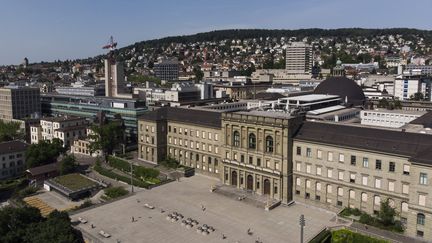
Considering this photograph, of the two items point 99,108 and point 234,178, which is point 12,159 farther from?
point 234,178

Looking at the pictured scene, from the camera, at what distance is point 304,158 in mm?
71938

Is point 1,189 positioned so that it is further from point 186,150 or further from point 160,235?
point 160,235

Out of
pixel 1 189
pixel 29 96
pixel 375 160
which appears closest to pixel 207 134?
pixel 375 160

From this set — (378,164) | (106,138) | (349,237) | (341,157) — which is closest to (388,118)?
(341,157)

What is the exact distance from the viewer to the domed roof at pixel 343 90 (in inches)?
4832

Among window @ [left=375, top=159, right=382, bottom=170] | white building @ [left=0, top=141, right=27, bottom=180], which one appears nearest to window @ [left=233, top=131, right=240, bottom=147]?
window @ [left=375, top=159, right=382, bottom=170]

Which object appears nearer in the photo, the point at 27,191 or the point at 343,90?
the point at 27,191

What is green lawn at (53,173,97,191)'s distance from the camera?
3374 inches

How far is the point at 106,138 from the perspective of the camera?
105 m

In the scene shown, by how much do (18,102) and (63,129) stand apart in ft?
153

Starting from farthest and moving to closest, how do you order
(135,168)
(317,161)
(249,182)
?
(135,168) < (249,182) < (317,161)

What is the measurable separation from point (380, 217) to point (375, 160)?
9199 millimetres

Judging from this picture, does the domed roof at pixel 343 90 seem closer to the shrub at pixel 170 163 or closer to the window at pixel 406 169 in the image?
the shrub at pixel 170 163

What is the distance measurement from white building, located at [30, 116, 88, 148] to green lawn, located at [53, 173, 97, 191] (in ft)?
102
